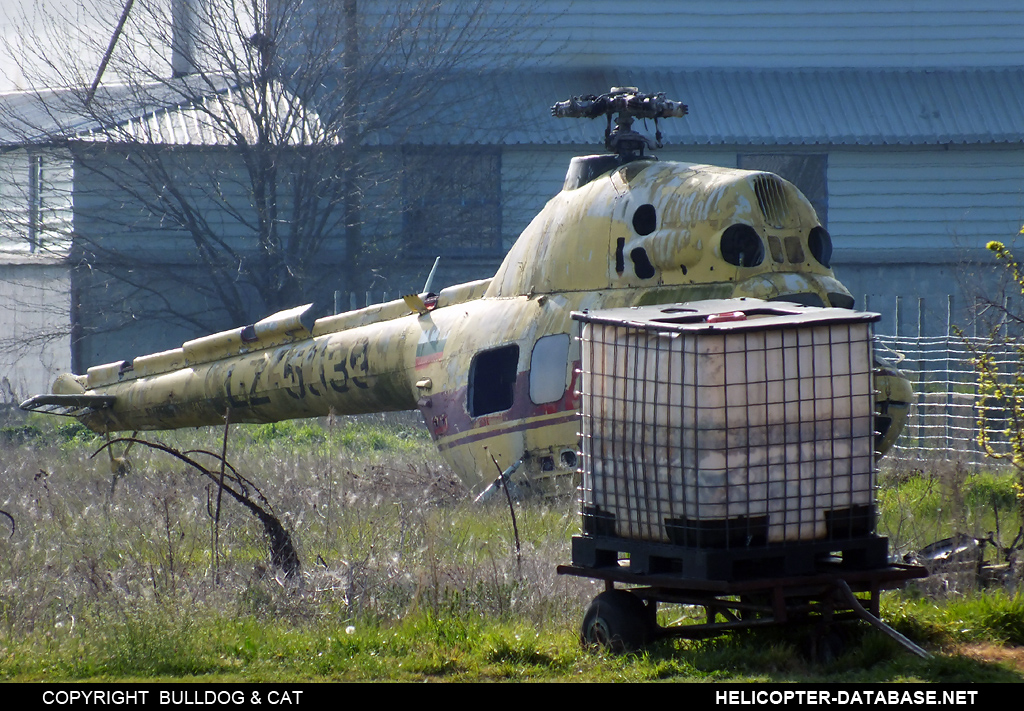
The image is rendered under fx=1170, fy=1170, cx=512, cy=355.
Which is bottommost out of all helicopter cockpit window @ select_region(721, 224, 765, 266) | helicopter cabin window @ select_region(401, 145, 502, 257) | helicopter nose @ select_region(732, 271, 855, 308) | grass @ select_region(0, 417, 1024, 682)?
grass @ select_region(0, 417, 1024, 682)

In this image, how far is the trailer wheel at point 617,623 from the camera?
6.40 meters

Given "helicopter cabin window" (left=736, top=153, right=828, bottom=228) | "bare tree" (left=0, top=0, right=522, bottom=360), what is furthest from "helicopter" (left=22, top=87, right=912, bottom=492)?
"helicopter cabin window" (left=736, top=153, right=828, bottom=228)

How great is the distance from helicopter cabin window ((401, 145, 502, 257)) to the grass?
13.2 meters

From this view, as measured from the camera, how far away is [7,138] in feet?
81.0

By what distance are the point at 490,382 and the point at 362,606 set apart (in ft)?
12.7

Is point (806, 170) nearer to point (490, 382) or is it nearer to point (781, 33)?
point (781, 33)

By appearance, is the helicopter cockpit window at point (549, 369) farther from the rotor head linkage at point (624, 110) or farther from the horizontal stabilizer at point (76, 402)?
the horizontal stabilizer at point (76, 402)

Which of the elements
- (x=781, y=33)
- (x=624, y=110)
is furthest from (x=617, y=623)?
(x=781, y=33)

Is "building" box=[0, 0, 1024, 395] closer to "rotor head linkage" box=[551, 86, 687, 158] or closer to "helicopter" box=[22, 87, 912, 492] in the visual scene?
"helicopter" box=[22, 87, 912, 492]

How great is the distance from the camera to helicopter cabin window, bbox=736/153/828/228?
24516 mm

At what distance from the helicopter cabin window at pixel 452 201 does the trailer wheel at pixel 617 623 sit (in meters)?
17.1

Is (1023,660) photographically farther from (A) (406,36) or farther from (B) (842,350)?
(A) (406,36)

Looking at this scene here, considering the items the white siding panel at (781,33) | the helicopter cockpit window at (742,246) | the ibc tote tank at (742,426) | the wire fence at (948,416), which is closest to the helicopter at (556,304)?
the helicopter cockpit window at (742,246)
